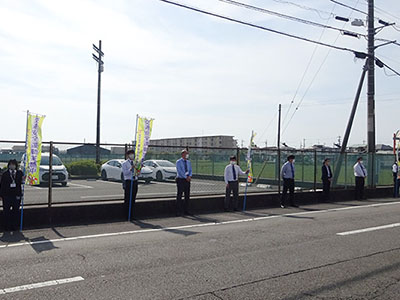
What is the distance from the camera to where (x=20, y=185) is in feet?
31.3

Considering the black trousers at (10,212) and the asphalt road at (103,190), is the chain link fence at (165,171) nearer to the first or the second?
the asphalt road at (103,190)

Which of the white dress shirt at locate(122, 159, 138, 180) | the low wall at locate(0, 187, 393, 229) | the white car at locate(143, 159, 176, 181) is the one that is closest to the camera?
the low wall at locate(0, 187, 393, 229)

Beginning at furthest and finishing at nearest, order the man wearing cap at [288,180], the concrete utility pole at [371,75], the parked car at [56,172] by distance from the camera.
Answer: the concrete utility pole at [371,75] → the parked car at [56,172] → the man wearing cap at [288,180]

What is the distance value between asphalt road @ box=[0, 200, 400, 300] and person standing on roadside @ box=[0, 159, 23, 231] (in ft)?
2.32

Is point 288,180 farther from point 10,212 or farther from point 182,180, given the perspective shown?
point 10,212

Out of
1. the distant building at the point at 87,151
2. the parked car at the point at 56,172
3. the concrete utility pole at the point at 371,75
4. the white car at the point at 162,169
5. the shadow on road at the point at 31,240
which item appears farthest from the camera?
the concrete utility pole at the point at 371,75

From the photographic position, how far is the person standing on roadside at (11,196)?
9328mm

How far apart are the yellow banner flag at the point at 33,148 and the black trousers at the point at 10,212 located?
0.57 metres

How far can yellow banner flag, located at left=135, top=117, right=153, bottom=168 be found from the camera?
11.6 metres

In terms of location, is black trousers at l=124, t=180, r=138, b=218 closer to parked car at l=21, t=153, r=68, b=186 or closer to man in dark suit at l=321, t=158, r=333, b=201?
parked car at l=21, t=153, r=68, b=186

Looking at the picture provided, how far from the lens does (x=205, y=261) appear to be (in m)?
6.66

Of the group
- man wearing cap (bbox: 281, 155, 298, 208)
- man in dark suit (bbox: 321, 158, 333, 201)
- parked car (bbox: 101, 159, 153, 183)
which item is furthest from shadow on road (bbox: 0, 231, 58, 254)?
man in dark suit (bbox: 321, 158, 333, 201)

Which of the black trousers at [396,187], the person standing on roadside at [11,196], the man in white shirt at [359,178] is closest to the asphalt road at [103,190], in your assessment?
the person standing on roadside at [11,196]

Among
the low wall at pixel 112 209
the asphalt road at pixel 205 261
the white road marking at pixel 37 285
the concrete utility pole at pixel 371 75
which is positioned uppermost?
the concrete utility pole at pixel 371 75
